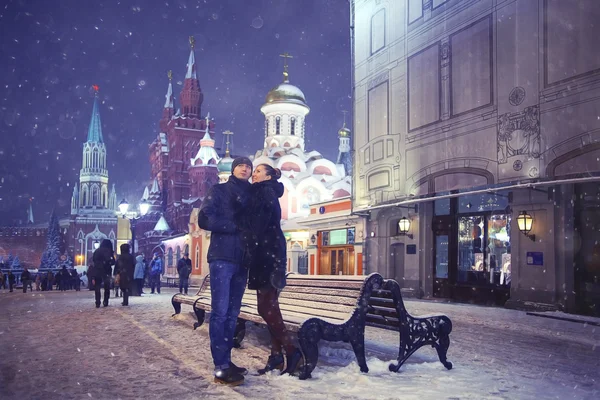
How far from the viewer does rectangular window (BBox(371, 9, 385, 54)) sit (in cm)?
2176

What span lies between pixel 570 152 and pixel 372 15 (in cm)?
1144

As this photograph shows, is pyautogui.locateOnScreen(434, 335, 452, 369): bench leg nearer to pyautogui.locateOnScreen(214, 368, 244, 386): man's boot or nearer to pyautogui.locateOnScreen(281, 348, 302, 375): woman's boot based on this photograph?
pyautogui.locateOnScreen(281, 348, 302, 375): woman's boot

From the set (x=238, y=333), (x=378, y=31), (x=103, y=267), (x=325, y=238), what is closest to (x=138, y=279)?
(x=103, y=267)

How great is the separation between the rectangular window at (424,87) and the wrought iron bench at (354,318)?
13.1m

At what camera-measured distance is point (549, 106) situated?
46.9ft

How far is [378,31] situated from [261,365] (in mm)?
18462

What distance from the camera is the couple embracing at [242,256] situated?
5.04 m

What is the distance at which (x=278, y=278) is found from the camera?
5.23m

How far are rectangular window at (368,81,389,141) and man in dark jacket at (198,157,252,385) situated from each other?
16479 mm

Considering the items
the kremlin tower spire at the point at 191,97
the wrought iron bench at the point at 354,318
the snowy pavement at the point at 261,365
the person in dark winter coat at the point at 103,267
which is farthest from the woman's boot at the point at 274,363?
the kremlin tower spire at the point at 191,97

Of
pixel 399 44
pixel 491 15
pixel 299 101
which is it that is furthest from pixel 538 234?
pixel 299 101

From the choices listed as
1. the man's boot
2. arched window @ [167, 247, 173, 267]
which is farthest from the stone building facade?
arched window @ [167, 247, 173, 267]

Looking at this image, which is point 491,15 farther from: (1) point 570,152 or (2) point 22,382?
(2) point 22,382

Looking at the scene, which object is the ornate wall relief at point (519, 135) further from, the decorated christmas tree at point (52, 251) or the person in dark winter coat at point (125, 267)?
A: the decorated christmas tree at point (52, 251)
